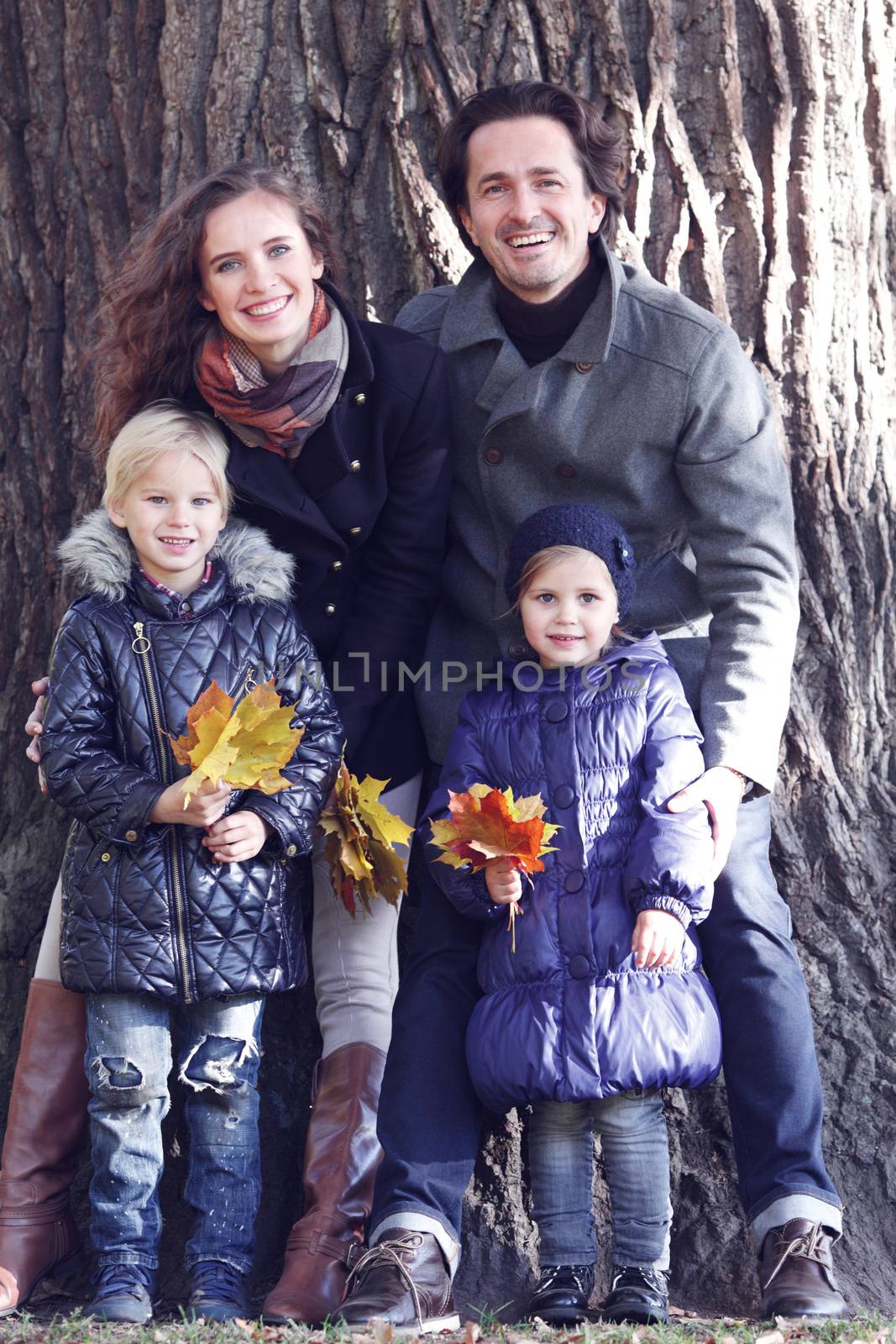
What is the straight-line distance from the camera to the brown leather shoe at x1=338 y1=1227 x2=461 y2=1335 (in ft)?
8.63

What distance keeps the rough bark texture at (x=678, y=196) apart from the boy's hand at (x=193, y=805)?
75cm

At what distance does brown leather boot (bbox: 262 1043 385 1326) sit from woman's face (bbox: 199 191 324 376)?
1573 millimetres

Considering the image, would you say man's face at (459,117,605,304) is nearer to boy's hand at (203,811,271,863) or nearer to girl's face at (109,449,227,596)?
girl's face at (109,449,227,596)

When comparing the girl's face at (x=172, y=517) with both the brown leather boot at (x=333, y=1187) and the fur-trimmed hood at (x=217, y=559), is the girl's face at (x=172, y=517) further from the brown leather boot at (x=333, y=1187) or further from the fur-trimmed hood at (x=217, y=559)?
the brown leather boot at (x=333, y=1187)

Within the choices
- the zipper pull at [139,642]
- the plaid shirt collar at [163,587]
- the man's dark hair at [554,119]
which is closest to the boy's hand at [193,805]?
the zipper pull at [139,642]

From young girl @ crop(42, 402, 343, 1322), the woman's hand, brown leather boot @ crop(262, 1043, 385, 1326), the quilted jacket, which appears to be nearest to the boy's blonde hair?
young girl @ crop(42, 402, 343, 1322)

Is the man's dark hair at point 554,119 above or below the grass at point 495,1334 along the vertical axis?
above

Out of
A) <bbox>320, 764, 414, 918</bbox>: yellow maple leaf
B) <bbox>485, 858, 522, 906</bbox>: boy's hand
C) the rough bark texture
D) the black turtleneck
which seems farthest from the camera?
the rough bark texture

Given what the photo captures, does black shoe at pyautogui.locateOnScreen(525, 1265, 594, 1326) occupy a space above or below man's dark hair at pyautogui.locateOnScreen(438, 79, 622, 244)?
below

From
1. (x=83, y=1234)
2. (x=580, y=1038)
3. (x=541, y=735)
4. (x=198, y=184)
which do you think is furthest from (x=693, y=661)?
(x=83, y=1234)

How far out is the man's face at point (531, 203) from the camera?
128 inches

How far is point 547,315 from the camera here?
11.1ft

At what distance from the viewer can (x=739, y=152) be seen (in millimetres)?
3611

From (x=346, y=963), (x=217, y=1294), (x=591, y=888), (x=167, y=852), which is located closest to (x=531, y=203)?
(x=591, y=888)
